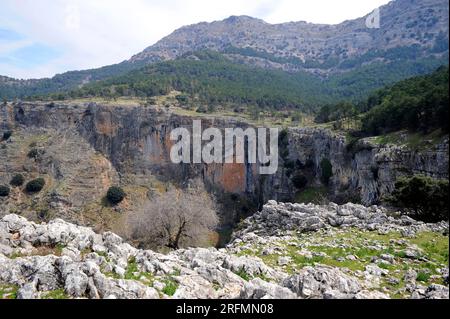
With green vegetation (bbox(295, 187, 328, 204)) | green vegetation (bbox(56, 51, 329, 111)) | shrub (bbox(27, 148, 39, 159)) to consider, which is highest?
green vegetation (bbox(56, 51, 329, 111))

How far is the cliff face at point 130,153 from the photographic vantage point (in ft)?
203

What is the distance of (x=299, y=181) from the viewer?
6088 centimetres

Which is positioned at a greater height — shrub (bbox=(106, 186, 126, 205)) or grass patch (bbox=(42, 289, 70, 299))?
grass patch (bbox=(42, 289, 70, 299))

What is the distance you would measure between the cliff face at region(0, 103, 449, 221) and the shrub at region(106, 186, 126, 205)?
3.04 metres

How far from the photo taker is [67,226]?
18703 mm

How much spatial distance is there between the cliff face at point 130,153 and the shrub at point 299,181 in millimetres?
890

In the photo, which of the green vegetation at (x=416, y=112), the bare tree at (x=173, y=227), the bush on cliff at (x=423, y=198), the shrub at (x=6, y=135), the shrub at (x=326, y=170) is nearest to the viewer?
the bush on cliff at (x=423, y=198)

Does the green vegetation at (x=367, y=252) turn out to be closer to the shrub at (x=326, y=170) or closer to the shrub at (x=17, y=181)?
the shrub at (x=326, y=170)

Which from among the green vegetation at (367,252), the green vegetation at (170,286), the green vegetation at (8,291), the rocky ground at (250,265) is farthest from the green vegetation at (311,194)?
the green vegetation at (8,291)

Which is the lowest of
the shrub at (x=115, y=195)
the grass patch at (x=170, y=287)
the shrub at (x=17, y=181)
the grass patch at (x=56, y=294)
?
the shrub at (x=115, y=195)

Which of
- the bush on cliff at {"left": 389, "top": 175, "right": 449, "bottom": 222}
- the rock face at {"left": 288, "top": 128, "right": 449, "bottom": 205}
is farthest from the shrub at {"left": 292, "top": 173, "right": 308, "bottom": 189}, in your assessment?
the bush on cliff at {"left": 389, "top": 175, "right": 449, "bottom": 222}

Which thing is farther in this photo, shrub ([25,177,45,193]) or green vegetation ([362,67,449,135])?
shrub ([25,177,45,193])

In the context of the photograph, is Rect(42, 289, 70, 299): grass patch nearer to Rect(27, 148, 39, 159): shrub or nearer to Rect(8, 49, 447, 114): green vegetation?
Rect(27, 148, 39, 159): shrub

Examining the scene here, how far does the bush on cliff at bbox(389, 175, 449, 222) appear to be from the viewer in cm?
2285
